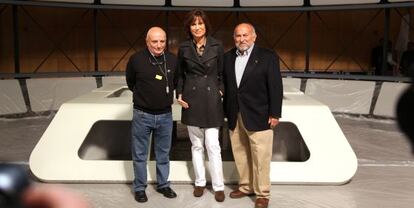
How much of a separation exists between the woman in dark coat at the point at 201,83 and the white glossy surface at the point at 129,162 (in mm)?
688

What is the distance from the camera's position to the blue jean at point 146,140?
3.24m

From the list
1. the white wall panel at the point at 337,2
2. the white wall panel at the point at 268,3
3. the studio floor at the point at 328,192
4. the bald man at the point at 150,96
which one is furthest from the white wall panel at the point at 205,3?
the bald man at the point at 150,96

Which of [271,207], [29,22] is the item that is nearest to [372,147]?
[271,207]

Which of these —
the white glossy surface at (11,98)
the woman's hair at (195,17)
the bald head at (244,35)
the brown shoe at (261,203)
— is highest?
the woman's hair at (195,17)

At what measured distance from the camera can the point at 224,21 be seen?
34.7 ft

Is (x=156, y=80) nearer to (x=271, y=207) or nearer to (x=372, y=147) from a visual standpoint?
(x=271, y=207)

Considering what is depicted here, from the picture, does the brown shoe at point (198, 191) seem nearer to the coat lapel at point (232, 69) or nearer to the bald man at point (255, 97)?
the bald man at point (255, 97)

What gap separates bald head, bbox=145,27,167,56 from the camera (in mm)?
3104

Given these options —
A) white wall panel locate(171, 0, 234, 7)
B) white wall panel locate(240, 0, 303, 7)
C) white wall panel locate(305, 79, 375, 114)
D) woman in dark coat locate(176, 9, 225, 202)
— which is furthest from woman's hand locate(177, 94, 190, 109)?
white wall panel locate(240, 0, 303, 7)

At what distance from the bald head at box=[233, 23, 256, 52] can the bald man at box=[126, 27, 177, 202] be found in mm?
497

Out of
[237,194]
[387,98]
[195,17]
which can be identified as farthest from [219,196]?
[387,98]

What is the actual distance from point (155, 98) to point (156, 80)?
0.13 m

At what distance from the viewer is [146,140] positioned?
10.8 feet

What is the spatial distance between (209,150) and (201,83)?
1.61ft
